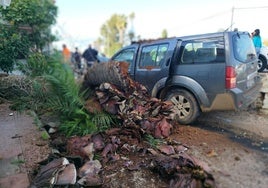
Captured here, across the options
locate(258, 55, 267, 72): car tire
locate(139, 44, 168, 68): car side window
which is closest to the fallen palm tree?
locate(139, 44, 168, 68): car side window

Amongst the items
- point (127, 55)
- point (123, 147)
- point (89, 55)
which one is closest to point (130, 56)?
point (127, 55)

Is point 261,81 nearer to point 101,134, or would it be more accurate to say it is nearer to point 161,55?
point 161,55

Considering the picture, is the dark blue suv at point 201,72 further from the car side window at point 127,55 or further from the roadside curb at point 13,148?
the roadside curb at point 13,148

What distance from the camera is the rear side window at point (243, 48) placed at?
5059mm

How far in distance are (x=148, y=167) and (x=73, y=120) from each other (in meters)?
1.76

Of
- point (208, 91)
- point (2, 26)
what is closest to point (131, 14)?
point (2, 26)

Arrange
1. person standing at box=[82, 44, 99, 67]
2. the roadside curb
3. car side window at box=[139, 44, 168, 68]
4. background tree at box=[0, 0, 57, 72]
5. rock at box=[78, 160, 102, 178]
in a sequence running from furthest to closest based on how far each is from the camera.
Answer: person standing at box=[82, 44, 99, 67] < background tree at box=[0, 0, 57, 72] < car side window at box=[139, 44, 168, 68] < rock at box=[78, 160, 102, 178] < the roadside curb

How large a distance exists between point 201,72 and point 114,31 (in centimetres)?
3763

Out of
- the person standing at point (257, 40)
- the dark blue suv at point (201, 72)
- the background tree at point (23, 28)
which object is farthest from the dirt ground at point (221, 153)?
the background tree at point (23, 28)

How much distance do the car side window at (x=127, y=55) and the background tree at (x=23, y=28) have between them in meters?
2.47

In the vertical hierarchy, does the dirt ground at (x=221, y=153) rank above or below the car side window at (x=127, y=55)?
below

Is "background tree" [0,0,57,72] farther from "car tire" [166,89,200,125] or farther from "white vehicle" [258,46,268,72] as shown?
"white vehicle" [258,46,268,72]

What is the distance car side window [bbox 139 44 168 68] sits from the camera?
19.5 feet

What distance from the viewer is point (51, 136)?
14.8 feet
